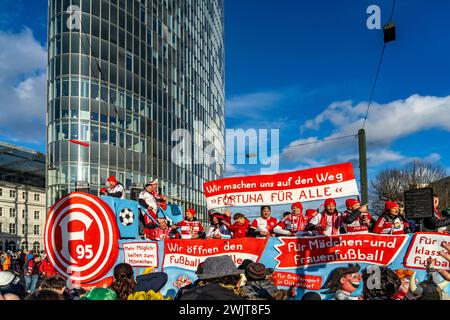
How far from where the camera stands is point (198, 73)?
53594 mm

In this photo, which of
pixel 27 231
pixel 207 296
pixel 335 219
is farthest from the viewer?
pixel 27 231

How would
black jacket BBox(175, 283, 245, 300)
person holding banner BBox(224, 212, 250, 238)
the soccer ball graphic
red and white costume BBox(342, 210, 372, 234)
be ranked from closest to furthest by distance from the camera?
black jacket BBox(175, 283, 245, 300), the soccer ball graphic, red and white costume BBox(342, 210, 372, 234), person holding banner BBox(224, 212, 250, 238)

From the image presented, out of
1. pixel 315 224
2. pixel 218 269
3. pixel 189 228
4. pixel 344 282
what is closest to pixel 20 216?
pixel 189 228

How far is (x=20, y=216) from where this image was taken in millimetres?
62625

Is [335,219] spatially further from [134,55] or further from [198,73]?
[198,73]

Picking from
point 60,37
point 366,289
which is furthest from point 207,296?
point 60,37

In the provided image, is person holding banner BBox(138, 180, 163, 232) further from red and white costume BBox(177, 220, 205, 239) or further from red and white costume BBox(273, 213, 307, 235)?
red and white costume BBox(273, 213, 307, 235)

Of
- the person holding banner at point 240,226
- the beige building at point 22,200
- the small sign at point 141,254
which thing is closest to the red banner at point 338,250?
the person holding banner at point 240,226

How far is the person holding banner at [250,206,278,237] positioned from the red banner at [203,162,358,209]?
0.58m

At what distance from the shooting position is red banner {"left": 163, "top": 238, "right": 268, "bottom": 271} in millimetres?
6016

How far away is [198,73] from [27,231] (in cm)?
3578

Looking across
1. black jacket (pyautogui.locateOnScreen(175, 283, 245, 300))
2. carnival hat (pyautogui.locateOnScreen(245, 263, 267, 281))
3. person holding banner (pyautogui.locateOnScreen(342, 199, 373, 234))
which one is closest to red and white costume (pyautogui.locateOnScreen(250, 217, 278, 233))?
person holding banner (pyautogui.locateOnScreen(342, 199, 373, 234))

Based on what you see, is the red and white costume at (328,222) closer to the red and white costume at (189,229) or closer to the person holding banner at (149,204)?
the red and white costume at (189,229)

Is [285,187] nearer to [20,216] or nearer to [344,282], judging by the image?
[344,282]
